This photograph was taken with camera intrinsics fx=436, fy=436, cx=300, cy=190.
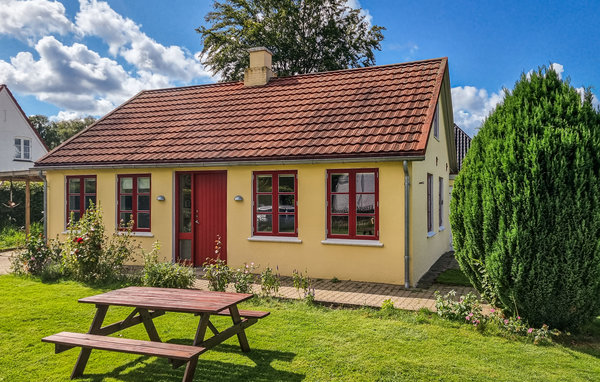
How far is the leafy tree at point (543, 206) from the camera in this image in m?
6.04

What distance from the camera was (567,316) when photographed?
627 cm

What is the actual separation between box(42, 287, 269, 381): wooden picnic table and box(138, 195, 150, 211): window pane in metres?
6.53

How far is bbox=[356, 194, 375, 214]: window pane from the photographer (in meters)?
9.85

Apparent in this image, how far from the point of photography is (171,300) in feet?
17.1

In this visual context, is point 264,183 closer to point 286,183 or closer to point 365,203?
point 286,183

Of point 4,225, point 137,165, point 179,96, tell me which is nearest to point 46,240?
point 137,165

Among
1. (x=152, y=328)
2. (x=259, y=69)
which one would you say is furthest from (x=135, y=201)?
(x=152, y=328)

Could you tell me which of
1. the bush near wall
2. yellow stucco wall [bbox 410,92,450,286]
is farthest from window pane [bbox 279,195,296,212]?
the bush near wall

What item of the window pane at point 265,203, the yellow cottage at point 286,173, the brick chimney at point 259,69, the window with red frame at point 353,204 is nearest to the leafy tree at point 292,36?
the brick chimney at point 259,69

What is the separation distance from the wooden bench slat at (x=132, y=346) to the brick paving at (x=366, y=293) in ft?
13.2

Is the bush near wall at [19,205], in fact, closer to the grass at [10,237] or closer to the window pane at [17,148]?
the grass at [10,237]

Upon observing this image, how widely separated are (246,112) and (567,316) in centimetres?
979

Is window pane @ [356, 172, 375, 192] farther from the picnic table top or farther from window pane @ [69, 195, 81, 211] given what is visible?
window pane @ [69, 195, 81, 211]

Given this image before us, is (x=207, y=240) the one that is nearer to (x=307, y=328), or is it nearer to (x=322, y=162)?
(x=322, y=162)
